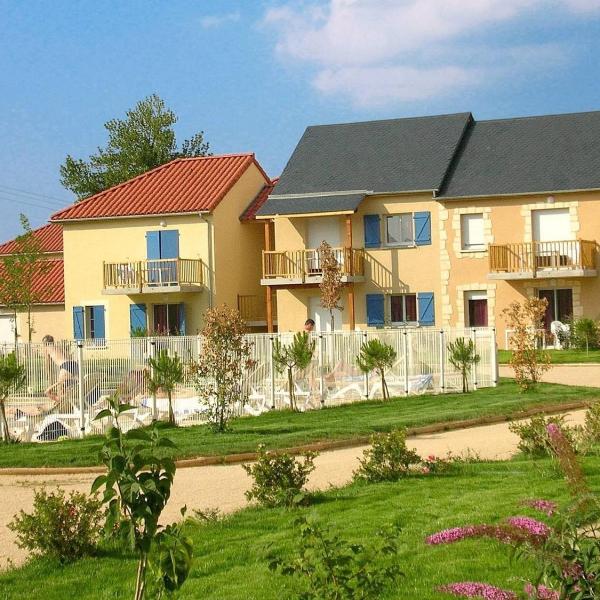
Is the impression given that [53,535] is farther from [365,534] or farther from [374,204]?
[374,204]

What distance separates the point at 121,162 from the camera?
209 feet

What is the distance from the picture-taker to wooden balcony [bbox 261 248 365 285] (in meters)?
40.5

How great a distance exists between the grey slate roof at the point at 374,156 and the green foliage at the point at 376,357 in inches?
713

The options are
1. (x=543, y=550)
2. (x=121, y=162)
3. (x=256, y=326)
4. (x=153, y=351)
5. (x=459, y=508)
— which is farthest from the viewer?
(x=121, y=162)

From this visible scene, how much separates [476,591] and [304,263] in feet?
111

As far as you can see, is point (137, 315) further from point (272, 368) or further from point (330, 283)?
point (272, 368)

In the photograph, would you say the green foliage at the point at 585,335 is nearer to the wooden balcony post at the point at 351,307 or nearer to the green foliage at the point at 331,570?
the wooden balcony post at the point at 351,307

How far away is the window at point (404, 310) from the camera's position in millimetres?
41031

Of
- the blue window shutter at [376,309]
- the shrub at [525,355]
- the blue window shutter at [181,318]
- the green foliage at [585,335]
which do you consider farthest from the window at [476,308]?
the shrub at [525,355]

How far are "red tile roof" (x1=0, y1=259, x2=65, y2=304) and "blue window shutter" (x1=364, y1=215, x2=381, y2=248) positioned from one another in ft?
41.4

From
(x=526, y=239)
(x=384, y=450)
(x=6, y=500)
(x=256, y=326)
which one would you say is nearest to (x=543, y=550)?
(x=384, y=450)

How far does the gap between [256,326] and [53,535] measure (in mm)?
34583

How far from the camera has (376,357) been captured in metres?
22.5

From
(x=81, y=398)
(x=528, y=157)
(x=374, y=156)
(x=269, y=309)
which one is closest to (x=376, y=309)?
(x=269, y=309)
